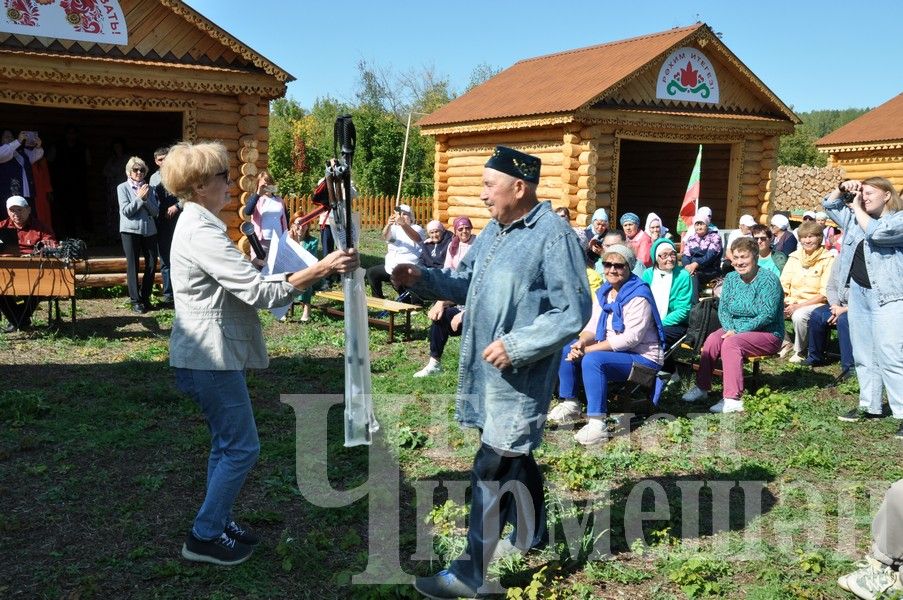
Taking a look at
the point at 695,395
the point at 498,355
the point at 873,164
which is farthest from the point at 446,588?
the point at 873,164

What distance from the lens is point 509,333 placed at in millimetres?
3525

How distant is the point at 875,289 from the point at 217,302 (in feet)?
16.9

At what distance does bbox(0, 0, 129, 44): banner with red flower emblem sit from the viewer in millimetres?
10773

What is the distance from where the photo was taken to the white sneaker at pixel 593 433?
20.1 feet

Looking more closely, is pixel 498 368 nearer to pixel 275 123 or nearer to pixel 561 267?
pixel 561 267

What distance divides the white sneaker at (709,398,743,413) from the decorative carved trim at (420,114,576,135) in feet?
25.4

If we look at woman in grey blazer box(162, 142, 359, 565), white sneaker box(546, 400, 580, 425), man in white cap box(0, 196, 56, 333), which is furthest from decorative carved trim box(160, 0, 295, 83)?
woman in grey blazer box(162, 142, 359, 565)

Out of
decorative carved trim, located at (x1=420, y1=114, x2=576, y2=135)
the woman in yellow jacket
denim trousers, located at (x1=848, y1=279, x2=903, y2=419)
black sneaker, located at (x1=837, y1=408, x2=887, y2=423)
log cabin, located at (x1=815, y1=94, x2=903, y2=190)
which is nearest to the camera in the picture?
denim trousers, located at (x1=848, y1=279, x2=903, y2=419)

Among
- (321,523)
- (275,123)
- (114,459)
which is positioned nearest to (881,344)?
(321,523)

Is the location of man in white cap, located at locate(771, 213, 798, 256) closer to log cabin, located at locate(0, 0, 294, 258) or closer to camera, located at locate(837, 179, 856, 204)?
camera, located at locate(837, 179, 856, 204)

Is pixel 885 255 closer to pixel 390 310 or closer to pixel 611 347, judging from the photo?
pixel 611 347

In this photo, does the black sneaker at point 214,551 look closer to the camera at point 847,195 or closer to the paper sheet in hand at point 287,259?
the paper sheet in hand at point 287,259

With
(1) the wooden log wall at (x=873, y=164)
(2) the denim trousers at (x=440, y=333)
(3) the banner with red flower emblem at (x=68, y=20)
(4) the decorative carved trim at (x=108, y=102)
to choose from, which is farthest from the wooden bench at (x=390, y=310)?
(1) the wooden log wall at (x=873, y=164)

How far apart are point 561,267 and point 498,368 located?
1.66ft
